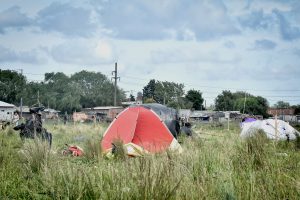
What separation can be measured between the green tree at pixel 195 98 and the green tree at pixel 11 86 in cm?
4272

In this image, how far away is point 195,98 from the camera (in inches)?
4247

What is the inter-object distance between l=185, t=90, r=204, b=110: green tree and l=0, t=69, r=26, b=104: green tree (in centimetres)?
4272

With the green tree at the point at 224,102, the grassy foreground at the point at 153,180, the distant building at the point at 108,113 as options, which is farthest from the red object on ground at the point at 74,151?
the green tree at the point at 224,102

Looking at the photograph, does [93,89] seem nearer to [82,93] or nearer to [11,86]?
[82,93]

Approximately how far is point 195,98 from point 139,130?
98.1 m

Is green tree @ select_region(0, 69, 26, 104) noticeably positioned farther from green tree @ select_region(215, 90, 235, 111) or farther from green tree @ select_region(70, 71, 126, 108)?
green tree @ select_region(215, 90, 235, 111)

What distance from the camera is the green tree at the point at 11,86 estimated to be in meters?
91.7

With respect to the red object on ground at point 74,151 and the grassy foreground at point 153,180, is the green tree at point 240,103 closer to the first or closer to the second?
the red object on ground at point 74,151

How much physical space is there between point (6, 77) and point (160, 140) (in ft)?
292

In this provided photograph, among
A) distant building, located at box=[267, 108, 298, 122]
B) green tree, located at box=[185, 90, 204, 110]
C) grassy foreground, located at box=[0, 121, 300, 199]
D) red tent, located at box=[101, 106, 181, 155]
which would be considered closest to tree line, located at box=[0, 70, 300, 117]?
green tree, located at box=[185, 90, 204, 110]

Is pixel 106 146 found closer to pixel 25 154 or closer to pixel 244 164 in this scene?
pixel 25 154

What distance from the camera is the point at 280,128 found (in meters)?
16.1

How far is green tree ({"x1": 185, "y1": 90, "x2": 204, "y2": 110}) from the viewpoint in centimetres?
10700

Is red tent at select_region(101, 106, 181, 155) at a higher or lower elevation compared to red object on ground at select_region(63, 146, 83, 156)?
higher
